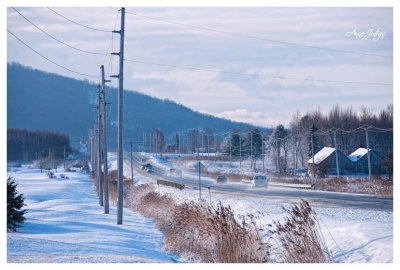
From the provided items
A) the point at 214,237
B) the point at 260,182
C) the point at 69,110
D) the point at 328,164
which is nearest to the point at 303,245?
the point at 214,237

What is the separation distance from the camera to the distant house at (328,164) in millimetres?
54562

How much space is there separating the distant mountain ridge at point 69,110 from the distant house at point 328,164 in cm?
2667

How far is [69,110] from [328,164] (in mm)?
33490

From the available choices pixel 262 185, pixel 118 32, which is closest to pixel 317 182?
pixel 262 185

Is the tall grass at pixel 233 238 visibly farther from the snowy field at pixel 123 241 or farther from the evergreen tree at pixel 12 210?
the evergreen tree at pixel 12 210

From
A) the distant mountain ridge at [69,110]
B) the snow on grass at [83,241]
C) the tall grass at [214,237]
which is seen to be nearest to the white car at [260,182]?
the distant mountain ridge at [69,110]

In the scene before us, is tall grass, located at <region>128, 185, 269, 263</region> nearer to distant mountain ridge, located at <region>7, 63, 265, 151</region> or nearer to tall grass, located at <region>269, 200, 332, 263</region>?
tall grass, located at <region>269, 200, 332, 263</region>

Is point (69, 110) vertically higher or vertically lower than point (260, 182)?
higher

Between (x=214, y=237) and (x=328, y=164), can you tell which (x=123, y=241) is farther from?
(x=328, y=164)

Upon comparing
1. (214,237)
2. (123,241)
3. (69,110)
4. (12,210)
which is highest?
(69,110)

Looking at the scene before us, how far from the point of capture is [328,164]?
55.7 meters

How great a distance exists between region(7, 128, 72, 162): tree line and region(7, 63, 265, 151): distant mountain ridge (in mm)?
822

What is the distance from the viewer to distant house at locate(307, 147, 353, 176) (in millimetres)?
54562

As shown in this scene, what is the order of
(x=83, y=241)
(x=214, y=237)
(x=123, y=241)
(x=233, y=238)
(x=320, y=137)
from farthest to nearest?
(x=320, y=137), (x=123, y=241), (x=214, y=237), (x=83, y=241), (x=233, y=238)
